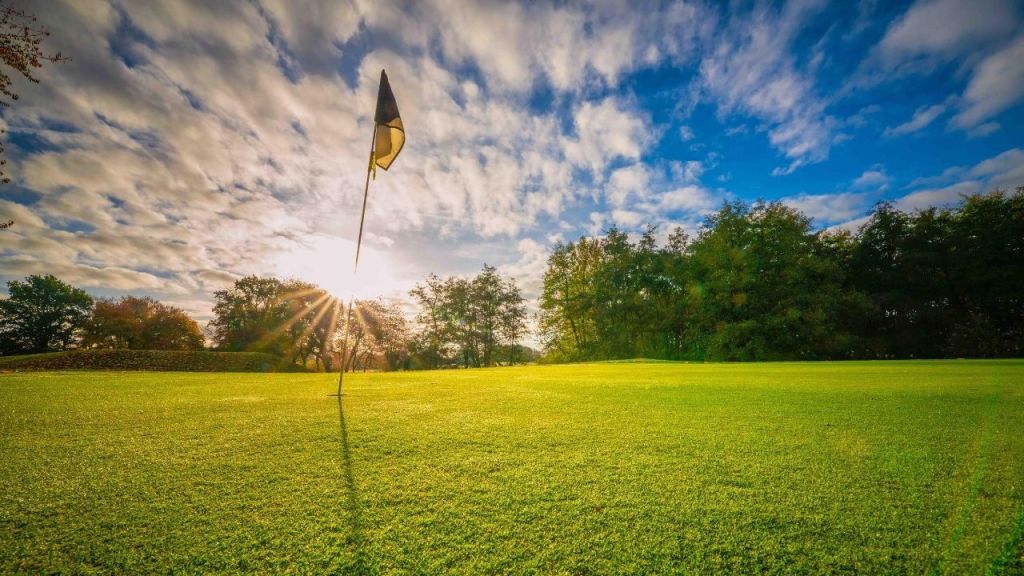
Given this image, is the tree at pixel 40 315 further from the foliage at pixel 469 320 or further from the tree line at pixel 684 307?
the foliage at pixel 469 320

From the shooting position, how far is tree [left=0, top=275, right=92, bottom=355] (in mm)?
40031

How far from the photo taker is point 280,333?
40281 millimetres

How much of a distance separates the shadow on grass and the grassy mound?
70.0ft

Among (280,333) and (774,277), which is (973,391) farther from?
(280,333)

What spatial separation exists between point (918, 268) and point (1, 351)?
87941 millimetres

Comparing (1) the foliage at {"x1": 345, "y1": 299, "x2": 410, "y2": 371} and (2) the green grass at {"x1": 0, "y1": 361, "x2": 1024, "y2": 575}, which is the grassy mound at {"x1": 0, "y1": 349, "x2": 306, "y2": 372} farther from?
(1) the foliage at {"x1": 345, "y1": 299, "x2": 410, "y2": 371}

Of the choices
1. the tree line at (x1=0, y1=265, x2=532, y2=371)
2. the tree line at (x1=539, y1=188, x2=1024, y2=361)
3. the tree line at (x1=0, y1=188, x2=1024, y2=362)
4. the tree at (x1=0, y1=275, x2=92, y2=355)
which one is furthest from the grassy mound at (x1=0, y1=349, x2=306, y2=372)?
the tree at (x1=0, y1=275, x2=92, y2=355)

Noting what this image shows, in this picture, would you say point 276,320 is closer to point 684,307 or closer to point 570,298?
point 570,298

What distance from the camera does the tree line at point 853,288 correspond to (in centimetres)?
2650

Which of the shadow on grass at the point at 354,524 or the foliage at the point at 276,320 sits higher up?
the foliage at the point at 276,320

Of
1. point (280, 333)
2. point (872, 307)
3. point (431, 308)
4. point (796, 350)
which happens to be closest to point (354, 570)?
point (796, 350)

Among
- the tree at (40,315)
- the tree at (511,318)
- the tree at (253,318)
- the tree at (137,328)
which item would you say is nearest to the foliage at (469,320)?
the tree at (511,318)

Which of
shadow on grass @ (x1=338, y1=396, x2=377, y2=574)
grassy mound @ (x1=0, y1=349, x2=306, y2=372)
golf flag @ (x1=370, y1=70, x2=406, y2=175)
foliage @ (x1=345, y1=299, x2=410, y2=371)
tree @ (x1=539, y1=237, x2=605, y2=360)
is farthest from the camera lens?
foliage @ (x1=345, y1=299, x2=410, y2=371)

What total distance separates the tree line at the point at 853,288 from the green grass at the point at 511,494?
102ft
